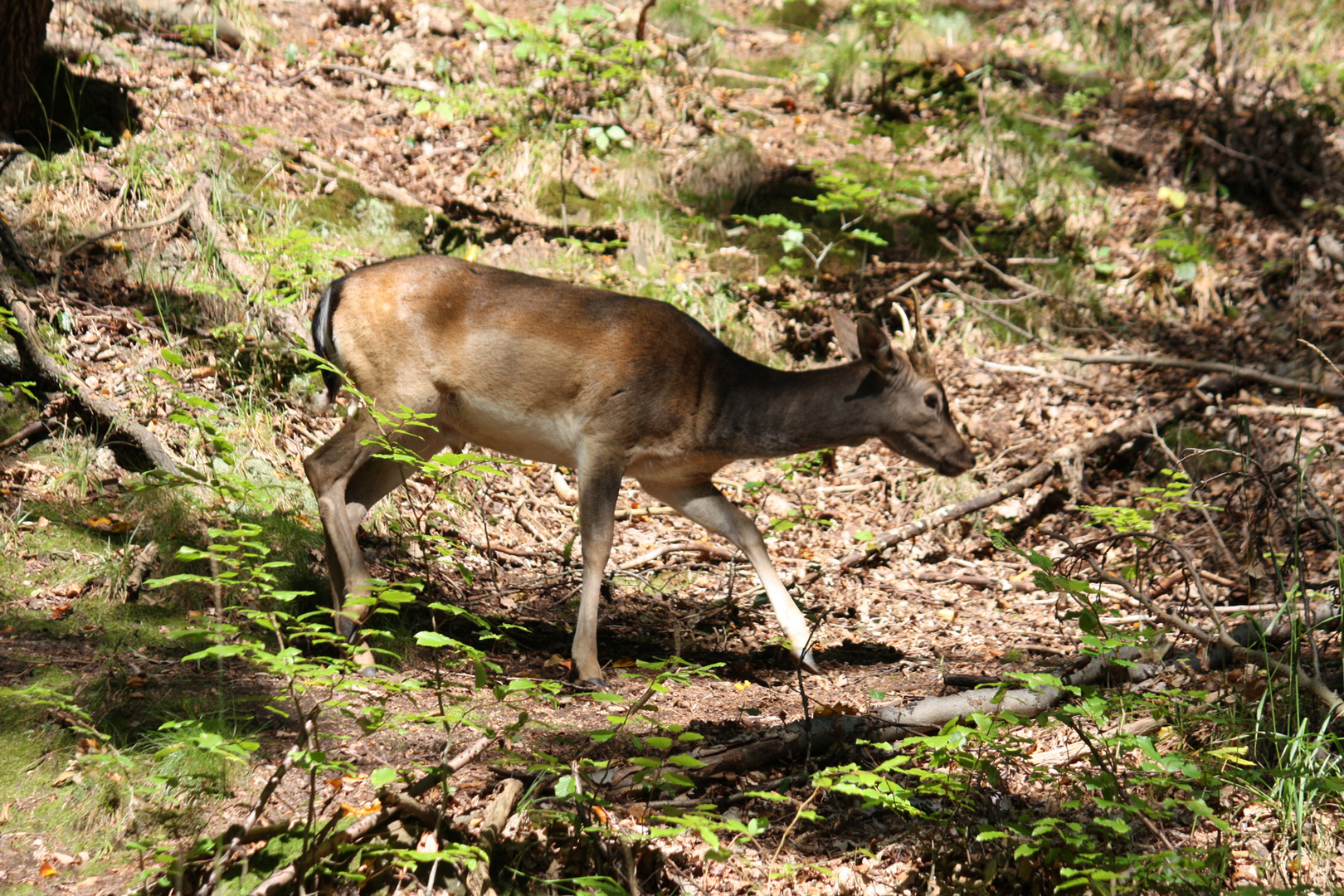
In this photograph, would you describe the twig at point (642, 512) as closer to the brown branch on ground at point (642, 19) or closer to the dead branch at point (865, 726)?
the dead branch at point (865, 726)

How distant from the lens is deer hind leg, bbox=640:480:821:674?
20.0 ft

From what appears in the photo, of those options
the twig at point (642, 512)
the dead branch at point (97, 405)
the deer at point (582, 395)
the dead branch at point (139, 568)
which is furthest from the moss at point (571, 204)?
the dead branch at point (139, 568)

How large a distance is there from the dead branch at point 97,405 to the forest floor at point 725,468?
0.08 metres

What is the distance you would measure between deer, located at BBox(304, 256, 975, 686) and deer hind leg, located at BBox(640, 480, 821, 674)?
0.02 metres

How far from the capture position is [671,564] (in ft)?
24.1

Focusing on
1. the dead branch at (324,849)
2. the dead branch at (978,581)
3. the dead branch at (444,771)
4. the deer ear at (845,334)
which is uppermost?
the deer ear at (845,334)

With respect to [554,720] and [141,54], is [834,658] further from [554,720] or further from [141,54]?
[141,54]

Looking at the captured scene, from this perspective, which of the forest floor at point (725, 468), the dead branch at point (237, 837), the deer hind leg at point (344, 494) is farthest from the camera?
the deer hind leg at point (344, 494)

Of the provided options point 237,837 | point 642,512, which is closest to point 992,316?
point 642,512

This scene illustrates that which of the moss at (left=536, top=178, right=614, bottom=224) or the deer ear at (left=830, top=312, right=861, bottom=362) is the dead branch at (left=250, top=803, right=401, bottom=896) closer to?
the deer ear at (left=830, top=312, right=861, bottom=362)

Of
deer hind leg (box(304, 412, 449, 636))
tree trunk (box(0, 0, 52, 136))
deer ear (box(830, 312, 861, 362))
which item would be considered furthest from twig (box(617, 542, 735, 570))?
tree trunk (box(0, 0, 52, 136))

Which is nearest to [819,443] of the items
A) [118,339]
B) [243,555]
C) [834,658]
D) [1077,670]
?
[834,658]

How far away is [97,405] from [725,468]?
485cm

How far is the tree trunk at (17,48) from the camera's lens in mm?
7242
